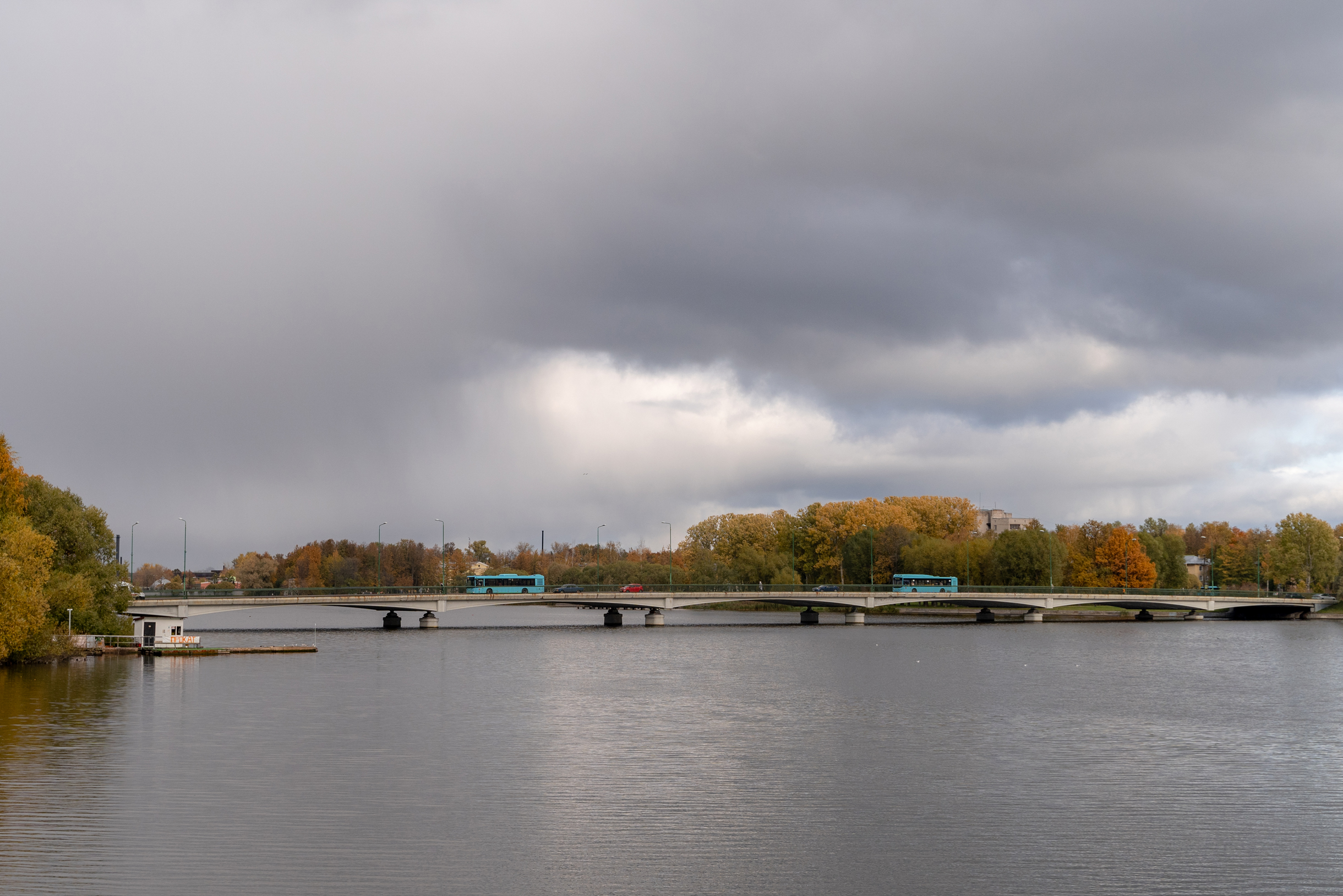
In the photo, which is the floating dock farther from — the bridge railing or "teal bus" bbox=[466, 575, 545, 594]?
"teal bus" bbox=[466, 575, 545, 594]

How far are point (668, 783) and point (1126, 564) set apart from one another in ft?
521

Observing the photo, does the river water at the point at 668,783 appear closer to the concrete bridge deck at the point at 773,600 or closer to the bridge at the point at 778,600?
the bridge at the point at 778,600

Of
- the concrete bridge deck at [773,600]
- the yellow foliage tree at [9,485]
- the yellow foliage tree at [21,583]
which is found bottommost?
the concrete bridge deck at [773,600]

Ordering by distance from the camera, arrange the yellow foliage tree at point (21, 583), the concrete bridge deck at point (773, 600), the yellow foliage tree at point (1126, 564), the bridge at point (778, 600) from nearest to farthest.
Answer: the yellow foliage tree at point (21, 583)
the bridge at point (778, 600)
the concrete bridge deck at point (773, 600)
the yellow foliage tree at point (1126, 564)

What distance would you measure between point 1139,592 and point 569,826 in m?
148

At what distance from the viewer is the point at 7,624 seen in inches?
2569

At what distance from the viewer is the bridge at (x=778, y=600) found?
415 feet

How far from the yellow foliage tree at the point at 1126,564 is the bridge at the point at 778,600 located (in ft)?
17.1

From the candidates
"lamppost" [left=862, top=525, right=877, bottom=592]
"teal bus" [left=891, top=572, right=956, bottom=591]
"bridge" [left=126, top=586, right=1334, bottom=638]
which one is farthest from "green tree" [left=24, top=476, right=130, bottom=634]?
"lamppost" [left=862, top=525, right=877, bottom=592]

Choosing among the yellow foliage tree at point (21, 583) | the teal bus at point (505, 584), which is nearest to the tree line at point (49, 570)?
the yellow foliage tree at point (21, 583)

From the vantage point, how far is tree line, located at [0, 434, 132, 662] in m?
66.2

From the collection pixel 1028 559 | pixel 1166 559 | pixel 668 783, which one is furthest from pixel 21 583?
pixel 1166 559

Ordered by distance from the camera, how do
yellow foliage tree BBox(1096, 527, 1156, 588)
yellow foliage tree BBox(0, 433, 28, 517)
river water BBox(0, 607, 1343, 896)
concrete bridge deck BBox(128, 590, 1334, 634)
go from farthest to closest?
yellow foliage tree BBox(1096, 527, 1156, 588) → concrete bridge deck BBox(128, 590, 1334, 634) → yellow foliage tree BBox(0, 433, 28, 517) → river water BBox(0, 607, 1343, 896)

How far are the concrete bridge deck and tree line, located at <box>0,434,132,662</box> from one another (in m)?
31.8
